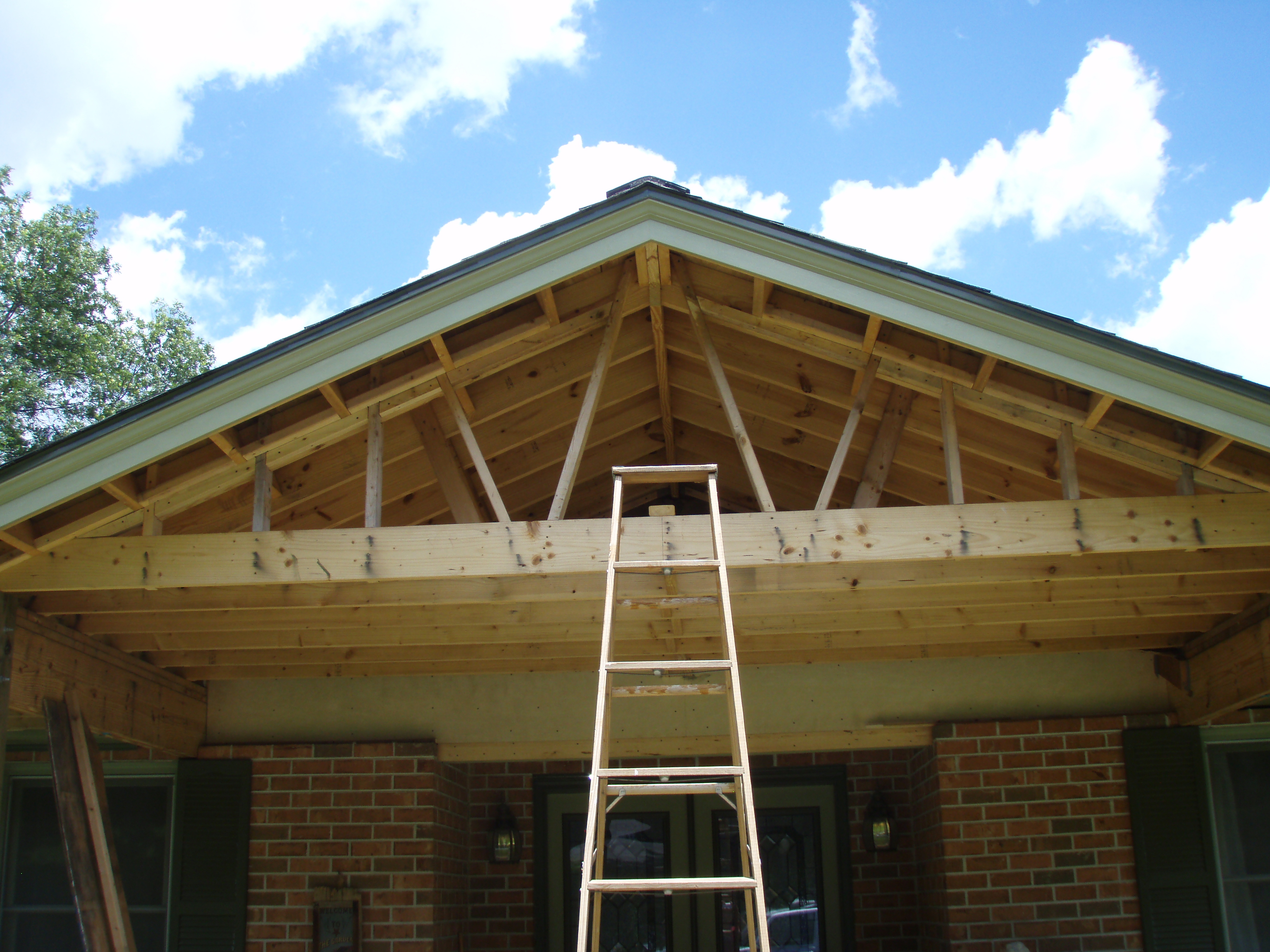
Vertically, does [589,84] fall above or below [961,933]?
above

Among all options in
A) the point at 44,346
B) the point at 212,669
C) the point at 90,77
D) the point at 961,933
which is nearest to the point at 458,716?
the point at 212,669

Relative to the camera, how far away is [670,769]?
308 cm

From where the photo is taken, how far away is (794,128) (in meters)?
42.4

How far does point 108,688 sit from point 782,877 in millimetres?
4815

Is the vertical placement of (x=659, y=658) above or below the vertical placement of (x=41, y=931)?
above

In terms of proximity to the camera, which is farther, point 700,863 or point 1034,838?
point 700,863

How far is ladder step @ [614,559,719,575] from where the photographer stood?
3.82m

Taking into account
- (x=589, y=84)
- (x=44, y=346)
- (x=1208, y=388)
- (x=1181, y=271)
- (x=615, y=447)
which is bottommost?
(x=1208, y=388)

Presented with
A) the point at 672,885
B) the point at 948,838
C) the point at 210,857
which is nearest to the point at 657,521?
the point at 672,885

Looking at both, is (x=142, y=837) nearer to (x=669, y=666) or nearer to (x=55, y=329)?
(x=669, y=666)

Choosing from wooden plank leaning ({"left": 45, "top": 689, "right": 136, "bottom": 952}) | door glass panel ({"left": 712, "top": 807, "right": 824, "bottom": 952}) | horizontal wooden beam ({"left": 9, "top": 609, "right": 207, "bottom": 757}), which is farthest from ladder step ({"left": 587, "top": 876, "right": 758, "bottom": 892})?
door glass panel ({"left": 712, "top": 807, "right": 824, "bottom": 952})

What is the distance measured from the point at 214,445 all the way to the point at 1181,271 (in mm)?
82040

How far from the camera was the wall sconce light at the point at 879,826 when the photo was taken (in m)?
7.69

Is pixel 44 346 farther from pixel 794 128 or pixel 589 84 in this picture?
pixel 794 128
